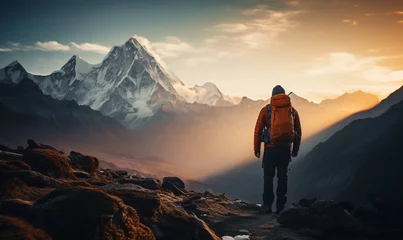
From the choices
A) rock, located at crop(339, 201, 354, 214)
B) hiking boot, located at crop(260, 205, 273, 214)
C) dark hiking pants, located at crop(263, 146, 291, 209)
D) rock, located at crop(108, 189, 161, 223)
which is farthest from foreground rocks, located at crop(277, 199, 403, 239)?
rock, located at crop(108, 189, 161, 223)

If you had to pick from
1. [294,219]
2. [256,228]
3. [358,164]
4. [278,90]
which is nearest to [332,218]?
[294,219]

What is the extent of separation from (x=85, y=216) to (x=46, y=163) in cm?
692

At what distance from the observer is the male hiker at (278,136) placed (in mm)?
11547

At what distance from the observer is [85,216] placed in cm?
529

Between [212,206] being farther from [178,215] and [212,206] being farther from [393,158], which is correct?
[393,158]

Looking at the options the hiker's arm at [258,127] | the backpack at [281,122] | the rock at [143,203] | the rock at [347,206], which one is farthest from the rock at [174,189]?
the rock at [143,203]

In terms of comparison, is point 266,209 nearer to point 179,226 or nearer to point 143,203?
point 179,226

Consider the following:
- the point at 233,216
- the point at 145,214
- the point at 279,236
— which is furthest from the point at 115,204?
the point at 233,216

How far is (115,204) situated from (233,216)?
22.2ft

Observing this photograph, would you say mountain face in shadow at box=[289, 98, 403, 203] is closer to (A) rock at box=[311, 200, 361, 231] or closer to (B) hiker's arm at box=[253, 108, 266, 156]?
(A) rock at box=[311, 200, 361, 231]

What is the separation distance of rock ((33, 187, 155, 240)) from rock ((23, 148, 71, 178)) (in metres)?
5.80

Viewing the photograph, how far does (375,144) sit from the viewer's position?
426 feet

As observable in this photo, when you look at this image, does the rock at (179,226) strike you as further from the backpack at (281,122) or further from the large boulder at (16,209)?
the backpack at (281,122)

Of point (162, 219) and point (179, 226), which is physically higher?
point (162, 219)
